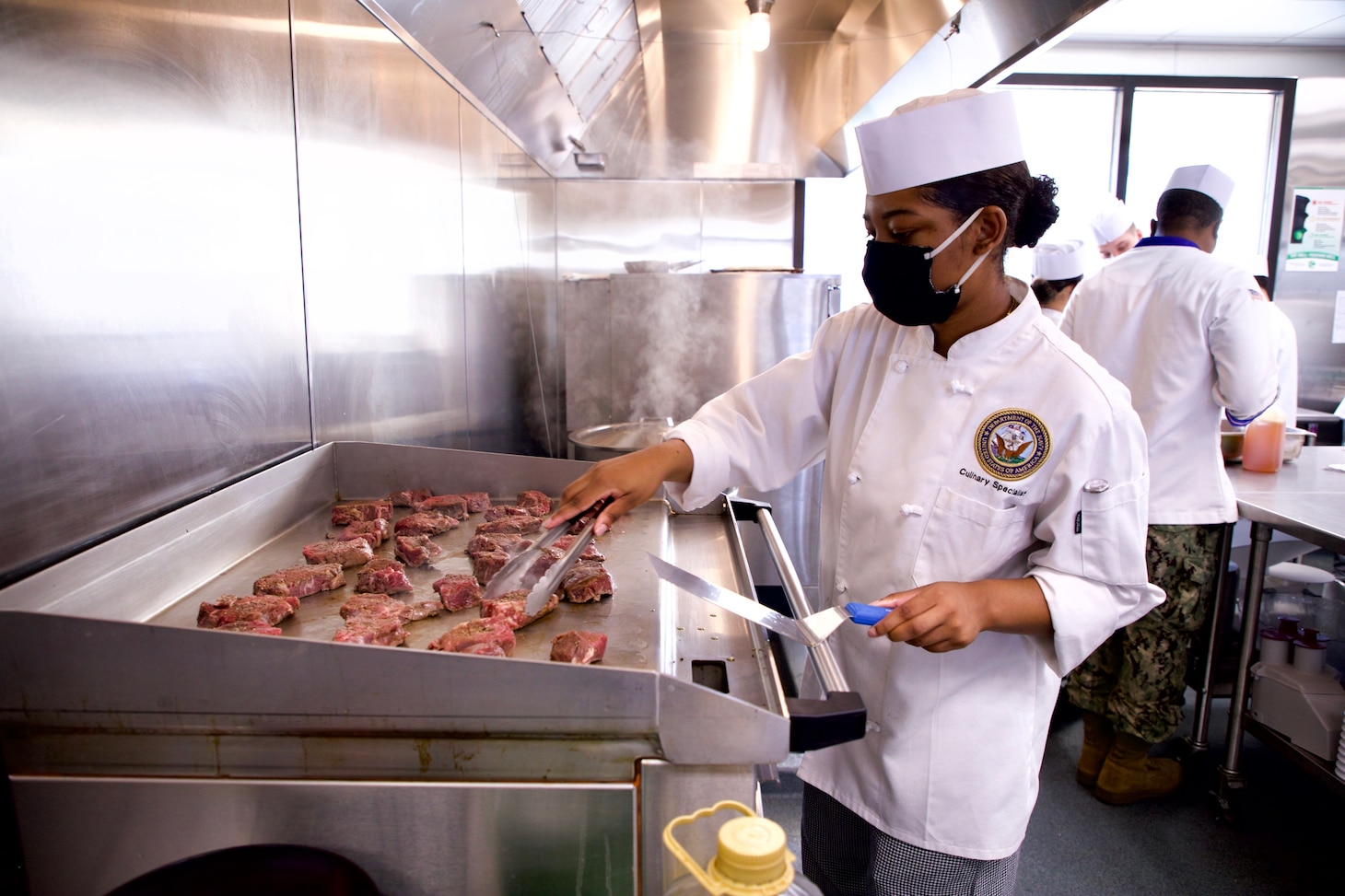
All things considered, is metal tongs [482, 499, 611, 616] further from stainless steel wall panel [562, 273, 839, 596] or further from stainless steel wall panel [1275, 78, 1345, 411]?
stainless steel wall panel [1275, 78, 1345, 411]

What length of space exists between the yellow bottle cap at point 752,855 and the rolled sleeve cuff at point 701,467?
0.82m

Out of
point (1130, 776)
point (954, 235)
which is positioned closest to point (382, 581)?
point (954, 235)

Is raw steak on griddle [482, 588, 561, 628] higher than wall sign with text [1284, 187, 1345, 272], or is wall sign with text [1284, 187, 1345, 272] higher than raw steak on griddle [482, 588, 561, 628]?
wall sign with text [1284, 187, 1345, 272]

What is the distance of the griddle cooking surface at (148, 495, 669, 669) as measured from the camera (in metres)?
1.20

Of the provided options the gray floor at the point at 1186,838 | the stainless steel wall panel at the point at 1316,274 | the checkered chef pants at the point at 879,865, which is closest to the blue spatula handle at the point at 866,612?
the checkered chef pants at the point at 879,865

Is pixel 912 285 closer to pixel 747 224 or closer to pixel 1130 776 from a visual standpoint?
pixel 1130 776

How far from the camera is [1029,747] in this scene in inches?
54.1

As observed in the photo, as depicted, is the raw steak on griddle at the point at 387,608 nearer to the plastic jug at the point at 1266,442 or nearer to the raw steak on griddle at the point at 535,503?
the raw steak on griddle at the point at 535,503

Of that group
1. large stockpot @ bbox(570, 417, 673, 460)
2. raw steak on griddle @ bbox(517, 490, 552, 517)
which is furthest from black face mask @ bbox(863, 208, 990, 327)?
large stockpot @ bbox(570, 417, 673, 460)

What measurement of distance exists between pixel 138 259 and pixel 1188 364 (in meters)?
2.82

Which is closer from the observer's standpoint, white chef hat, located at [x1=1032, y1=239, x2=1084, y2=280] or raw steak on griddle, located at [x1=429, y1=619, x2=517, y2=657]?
raw steak on griddle, located at [x1=429, y1=619, x2=517, y2=657]

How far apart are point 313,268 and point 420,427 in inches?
30.2

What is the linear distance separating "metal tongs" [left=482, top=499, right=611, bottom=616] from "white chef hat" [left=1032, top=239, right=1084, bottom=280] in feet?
10.9

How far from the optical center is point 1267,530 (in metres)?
2.58
